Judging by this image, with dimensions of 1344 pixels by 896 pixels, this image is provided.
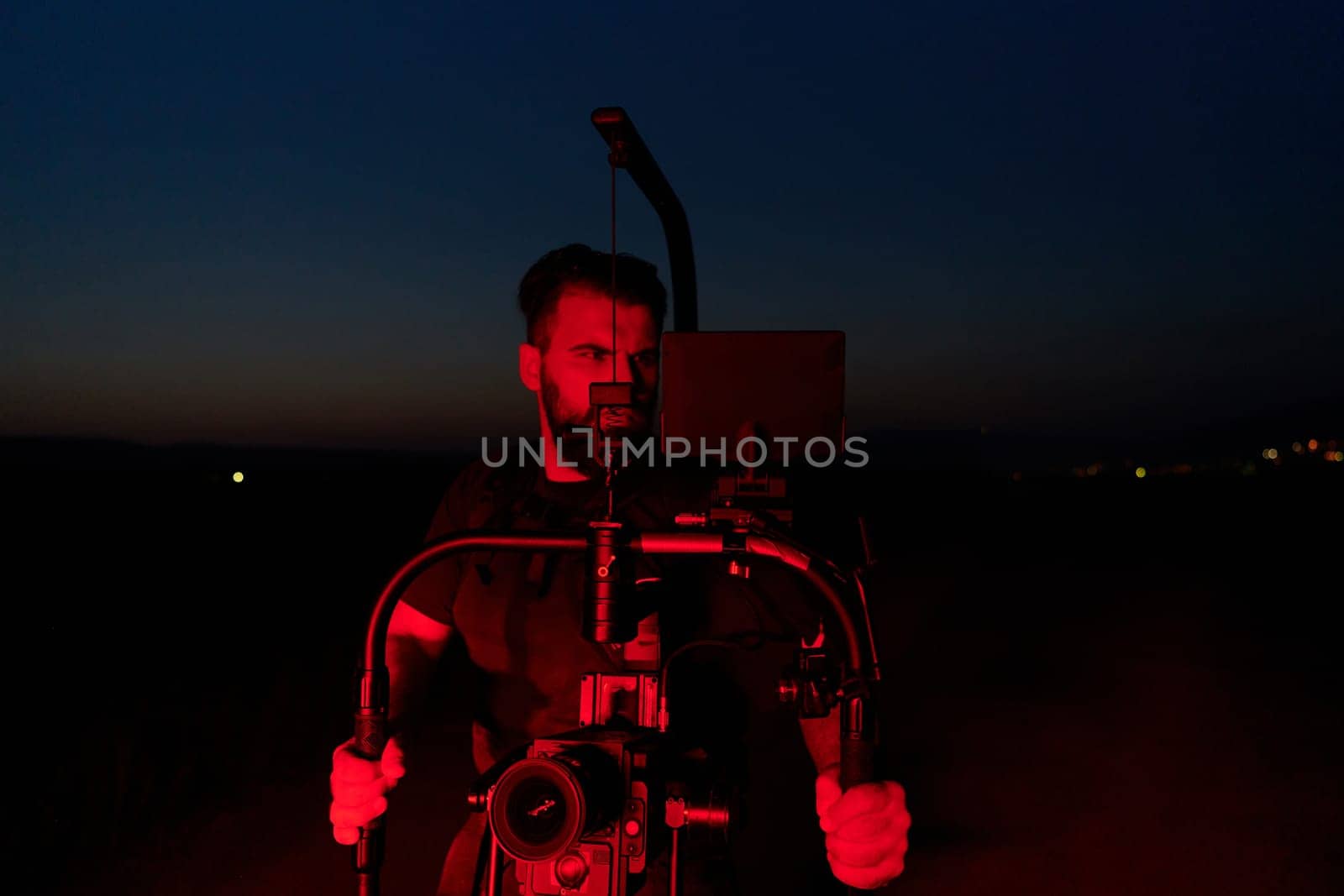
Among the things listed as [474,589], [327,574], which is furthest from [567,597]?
[327,574]

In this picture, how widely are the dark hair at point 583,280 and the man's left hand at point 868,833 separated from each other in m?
1.56

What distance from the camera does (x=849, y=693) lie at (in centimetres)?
169

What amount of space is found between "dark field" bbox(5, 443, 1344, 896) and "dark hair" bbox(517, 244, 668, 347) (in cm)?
83

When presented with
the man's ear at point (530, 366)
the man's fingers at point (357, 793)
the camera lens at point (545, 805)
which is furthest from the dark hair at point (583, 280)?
the camera lens at point (545, 805)

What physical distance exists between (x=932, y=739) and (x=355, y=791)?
7.01m

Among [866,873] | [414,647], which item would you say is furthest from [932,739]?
[866,873]

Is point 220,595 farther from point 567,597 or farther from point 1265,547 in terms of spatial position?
point 1265,547

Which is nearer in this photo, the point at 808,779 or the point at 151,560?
the point at 808,779

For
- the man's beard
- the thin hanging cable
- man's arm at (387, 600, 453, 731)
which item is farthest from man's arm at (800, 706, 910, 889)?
man's arm at (387, 600, 453, 731)

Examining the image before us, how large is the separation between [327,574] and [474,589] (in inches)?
914

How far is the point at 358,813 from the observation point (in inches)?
79.0

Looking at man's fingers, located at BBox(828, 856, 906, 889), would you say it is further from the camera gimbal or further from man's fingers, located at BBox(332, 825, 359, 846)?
man's fingers, located at BBox(332, 825, 359, 846)

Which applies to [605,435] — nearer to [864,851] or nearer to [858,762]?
[858,762]

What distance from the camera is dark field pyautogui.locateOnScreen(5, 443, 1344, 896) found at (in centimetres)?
581
